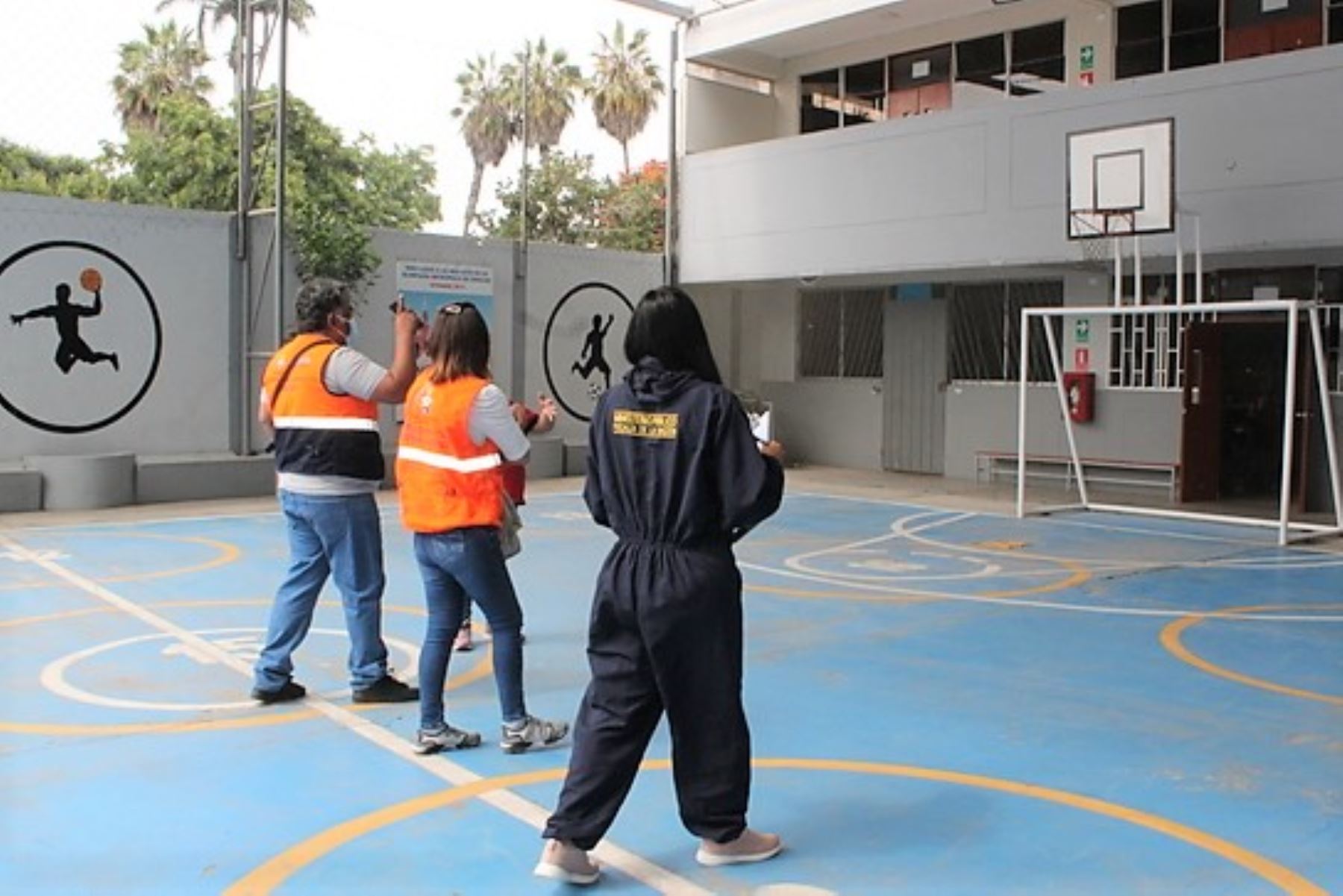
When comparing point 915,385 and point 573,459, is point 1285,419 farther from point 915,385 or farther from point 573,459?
point 573,459

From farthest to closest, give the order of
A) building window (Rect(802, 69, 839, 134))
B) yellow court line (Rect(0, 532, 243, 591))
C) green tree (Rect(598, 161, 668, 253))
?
green tree (Rect(598, 161, 668, 253)) → building window (Rect(802, 69, 839, 134)) → yellow court line (Rect(0, 532, 243, 591))

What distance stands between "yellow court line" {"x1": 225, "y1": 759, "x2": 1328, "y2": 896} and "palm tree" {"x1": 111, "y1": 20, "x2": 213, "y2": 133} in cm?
3029

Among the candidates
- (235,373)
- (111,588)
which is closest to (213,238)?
(235,373)

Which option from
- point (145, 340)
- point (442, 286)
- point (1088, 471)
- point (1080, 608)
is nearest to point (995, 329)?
point (1088, 471)

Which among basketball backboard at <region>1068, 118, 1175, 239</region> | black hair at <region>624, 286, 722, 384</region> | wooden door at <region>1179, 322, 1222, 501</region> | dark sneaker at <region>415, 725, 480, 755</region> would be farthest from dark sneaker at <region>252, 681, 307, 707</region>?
wooden door at <region>1179, 322, 1222, 501</region>

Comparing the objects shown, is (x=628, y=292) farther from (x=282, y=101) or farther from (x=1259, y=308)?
(x=1259, y=308)

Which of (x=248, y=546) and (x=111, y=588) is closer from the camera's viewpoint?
(x=111, y=588)

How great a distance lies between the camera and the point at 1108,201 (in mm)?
12547

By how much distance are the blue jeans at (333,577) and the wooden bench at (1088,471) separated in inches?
457

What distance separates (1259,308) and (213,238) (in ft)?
36.8

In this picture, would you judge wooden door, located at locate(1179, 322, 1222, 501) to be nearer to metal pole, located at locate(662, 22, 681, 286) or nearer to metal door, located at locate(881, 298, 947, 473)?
metal door, located at locate(881, 298, 947, 473)

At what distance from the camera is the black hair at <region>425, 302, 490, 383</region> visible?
4.86 metres

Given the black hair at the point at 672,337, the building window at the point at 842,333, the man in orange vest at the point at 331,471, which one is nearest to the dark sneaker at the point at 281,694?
the man in orange vest at the point at 331,471

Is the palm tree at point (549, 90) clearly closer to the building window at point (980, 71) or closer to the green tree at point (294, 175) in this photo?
the green tree at point (294, 175)
